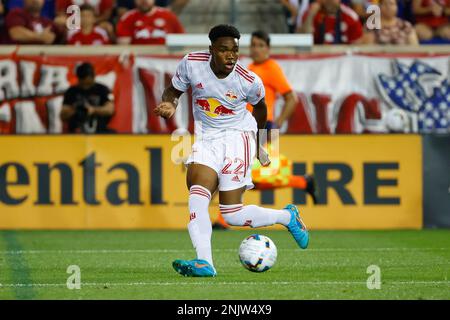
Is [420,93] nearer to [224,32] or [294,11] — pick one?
[294,11]

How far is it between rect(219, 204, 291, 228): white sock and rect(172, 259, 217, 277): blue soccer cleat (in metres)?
0.61

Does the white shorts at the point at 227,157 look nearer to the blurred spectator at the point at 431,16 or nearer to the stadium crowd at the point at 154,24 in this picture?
the stadium crowd at the point at 154,24

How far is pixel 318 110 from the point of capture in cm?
1989

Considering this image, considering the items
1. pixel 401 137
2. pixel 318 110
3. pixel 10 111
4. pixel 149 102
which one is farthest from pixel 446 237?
pixel 10 111

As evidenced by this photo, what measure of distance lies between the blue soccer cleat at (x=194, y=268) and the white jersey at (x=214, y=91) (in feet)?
3.80

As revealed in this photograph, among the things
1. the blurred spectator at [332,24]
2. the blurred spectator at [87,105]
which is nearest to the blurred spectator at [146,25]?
the blurred spectator at [87,105]

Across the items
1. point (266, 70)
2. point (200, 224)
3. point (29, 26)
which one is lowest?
point (200, 224)

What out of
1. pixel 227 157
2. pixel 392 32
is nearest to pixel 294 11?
pixel 392 32

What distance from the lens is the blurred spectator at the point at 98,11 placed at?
66.3ft

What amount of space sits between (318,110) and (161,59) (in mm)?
2469

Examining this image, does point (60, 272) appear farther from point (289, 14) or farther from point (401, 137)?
point (289, 14)

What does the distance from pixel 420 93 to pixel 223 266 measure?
354 inches

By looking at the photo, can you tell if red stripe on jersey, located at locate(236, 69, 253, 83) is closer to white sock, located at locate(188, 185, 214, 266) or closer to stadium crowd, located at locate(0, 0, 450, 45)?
white sock, located at locate(188, 185, 214, 266)

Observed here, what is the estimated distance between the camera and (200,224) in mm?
10562
